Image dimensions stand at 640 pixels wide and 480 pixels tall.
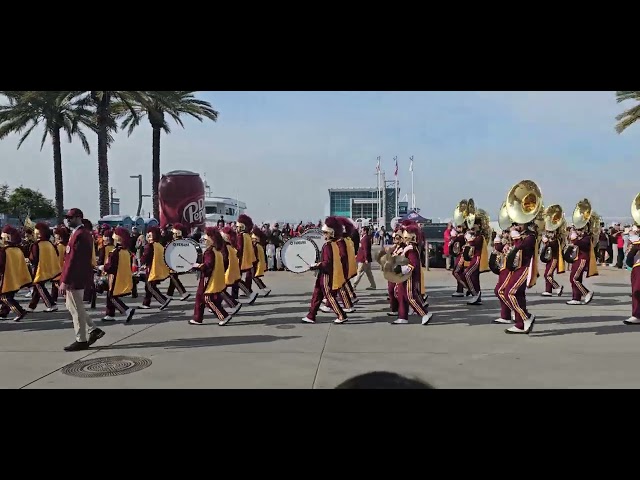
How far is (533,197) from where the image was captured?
807cm

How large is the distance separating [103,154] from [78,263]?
17.4 m

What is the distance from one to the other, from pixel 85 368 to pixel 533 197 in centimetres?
683

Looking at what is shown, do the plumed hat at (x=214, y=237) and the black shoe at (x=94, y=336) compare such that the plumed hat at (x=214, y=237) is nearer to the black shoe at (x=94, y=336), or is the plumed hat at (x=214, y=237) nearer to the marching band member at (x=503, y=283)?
the black shoe at (x=94, y=336)

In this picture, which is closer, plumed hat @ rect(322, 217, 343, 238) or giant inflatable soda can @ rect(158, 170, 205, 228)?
plumed hat @ rect(322, 217, 343, 238)

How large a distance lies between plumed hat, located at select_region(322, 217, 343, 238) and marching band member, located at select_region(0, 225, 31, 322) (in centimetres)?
538

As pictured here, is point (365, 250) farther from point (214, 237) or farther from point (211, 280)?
point (211, 280)

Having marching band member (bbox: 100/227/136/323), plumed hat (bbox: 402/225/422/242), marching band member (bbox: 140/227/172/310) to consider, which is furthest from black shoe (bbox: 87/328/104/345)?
plumed hat (bbox: 402/225/422/242)

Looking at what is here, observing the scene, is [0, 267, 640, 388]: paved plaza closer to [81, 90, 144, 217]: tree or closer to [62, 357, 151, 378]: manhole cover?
[62, 357, 151, 378]: manhole cover

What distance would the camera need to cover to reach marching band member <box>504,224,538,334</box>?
25.0 ft

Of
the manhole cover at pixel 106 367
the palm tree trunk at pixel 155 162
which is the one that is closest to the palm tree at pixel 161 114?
the palm tree trunk at pixel 155 162

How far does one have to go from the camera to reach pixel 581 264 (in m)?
10.2

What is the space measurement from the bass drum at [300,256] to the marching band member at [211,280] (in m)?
1.17
